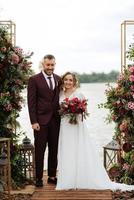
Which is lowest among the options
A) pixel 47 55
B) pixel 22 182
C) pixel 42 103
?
pixel 22 182

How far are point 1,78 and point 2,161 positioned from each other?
1391 mm

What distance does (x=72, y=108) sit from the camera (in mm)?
7270

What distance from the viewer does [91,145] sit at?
741 cm

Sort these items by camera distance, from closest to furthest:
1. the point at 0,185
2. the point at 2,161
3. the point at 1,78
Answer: the point at 2,161
the point at 0,185
the point at 1,78

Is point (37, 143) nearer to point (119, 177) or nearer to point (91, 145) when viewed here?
point (91, 145)

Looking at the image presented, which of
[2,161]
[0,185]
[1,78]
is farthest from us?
[1,78]

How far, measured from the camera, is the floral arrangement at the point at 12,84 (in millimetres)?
7520

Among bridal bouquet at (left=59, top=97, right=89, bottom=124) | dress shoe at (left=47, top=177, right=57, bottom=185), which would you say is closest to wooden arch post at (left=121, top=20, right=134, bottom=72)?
bridal bouquet at (left=59, top=97, right=89, bottom=124)

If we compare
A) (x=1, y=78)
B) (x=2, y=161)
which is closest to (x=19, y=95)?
(x=1, y=78)

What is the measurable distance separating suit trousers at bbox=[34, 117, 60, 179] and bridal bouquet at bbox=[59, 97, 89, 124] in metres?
0.27

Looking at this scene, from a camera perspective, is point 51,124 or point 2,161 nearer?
point 2,161

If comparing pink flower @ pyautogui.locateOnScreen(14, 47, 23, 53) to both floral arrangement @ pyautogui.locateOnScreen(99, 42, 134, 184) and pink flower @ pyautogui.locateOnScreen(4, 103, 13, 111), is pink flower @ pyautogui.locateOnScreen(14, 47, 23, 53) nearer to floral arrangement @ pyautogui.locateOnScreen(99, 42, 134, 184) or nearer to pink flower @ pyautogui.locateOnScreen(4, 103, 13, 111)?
pink flower @ pyautogui.locateOnScreen(4, 103, 13, 111)

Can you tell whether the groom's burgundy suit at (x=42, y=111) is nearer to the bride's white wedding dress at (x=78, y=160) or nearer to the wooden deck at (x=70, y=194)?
the bride's white wedding dress at (x=78, y=160)

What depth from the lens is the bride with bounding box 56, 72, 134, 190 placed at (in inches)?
290
